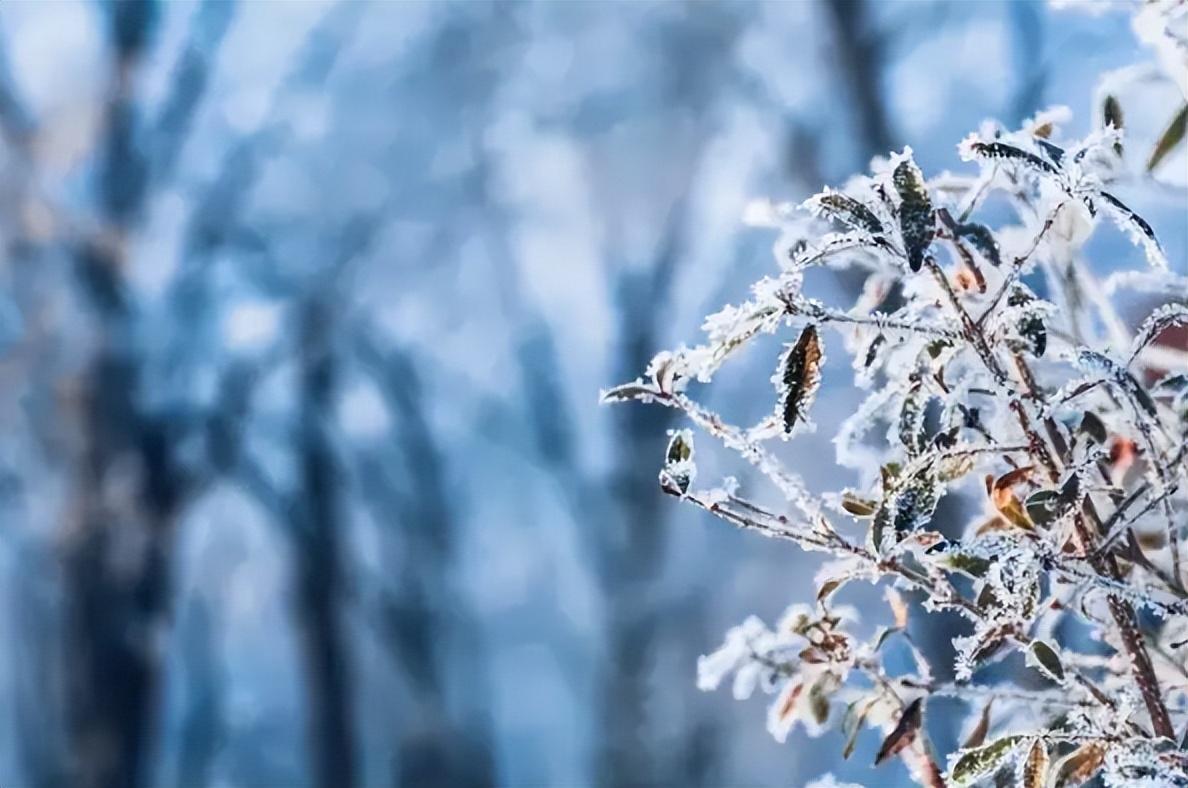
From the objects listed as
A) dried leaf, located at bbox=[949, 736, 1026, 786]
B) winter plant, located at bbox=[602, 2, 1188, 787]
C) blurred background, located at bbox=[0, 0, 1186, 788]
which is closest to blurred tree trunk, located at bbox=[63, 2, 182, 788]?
blurred background, located at bbox=[0, 0, 1186, 788]

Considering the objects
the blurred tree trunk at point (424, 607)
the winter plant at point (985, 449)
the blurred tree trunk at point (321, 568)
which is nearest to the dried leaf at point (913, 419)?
the winter plant at point (985, 449)

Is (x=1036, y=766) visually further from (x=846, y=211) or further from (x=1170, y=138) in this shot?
(x=1170, y=138)

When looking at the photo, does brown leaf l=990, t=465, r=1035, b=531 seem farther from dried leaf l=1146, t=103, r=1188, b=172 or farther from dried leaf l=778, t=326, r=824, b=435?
dried leaf l=1146, t=103, r=1188, b=172

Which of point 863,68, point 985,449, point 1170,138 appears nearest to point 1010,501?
point 985,449

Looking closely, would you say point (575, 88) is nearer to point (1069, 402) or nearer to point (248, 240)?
point (248, 240)

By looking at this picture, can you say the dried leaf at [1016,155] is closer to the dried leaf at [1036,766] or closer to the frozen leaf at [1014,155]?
the frozen leaf at [1014,155]
